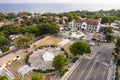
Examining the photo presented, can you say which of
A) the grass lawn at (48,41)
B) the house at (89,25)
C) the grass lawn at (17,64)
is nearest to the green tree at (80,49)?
the grass lawn at (48,41)

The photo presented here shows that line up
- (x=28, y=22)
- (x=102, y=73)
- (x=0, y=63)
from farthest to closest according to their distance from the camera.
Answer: (x=28, y=22) → (x=0, y=63) → (x=102, y=73)

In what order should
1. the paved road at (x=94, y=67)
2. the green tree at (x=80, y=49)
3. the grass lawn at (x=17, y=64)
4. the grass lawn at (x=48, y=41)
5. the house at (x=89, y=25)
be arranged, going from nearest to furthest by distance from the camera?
the paved road at (x=94, y=67) → the grass lawn at (x=17, y=64) → the green tree at (x=80, y=49) → the grass lawn at (x=48, y=41) → the house at (x=89, y=25)

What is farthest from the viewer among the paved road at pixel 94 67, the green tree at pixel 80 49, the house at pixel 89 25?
the house at pixel 89 25

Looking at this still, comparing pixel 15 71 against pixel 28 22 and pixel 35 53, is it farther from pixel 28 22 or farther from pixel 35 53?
pixel 28 22

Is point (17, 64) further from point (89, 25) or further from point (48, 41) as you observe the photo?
point (89, 25)

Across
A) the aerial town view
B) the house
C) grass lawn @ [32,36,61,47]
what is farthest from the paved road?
the house

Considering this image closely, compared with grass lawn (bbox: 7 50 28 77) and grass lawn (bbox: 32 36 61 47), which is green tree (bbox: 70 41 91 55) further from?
grass lawn (bbox: 7 50 28 77)

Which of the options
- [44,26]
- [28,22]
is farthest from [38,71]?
[28,22]

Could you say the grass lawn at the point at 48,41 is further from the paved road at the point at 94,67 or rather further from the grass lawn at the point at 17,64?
the paved road at the point at 94,67
